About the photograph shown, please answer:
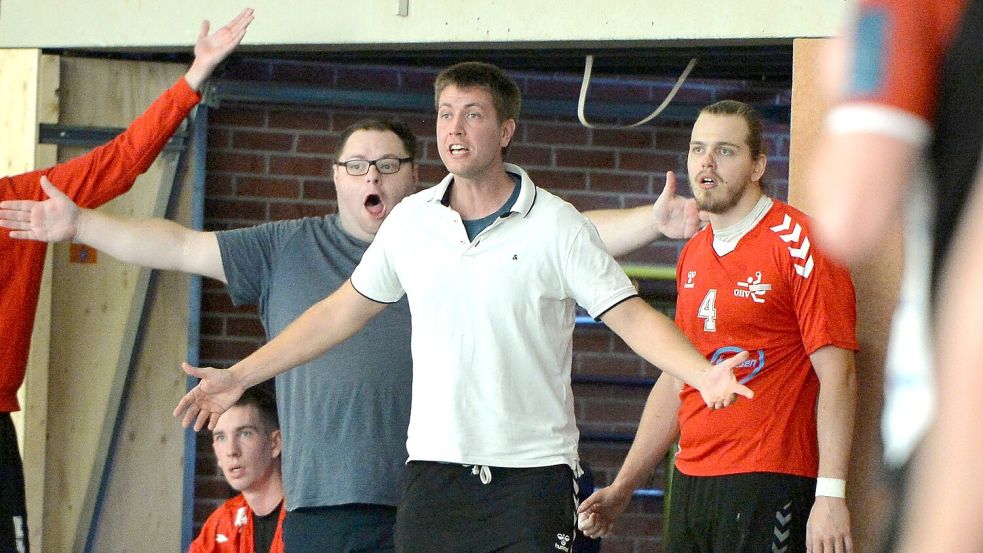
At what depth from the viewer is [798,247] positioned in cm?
338

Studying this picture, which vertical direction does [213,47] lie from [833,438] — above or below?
above

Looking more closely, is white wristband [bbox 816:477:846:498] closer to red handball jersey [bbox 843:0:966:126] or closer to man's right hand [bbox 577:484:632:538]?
man's right hand [bbox 577:484:632:538]

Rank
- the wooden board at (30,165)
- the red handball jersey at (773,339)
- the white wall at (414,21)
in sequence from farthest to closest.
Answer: the wooden board at (30,165)
the white wall at (414,21)
the red handball jersey at (773,339)

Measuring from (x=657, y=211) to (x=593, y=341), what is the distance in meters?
2.12

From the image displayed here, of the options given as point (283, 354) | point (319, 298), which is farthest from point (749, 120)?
point (283, 354)

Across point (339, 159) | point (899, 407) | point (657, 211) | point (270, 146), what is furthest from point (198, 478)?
point (899, 407)

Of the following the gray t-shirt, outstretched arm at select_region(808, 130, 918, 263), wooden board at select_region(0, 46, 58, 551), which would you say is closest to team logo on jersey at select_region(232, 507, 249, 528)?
the gray t-shirt

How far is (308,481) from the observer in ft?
11.8

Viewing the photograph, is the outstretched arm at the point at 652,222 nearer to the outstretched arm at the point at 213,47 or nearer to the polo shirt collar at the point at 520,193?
the polo shirt collar at the point at 520,193

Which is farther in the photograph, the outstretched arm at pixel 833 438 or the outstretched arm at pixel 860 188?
the outstretched arm at pixel 833 438

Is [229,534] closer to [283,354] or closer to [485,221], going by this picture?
[283,354]

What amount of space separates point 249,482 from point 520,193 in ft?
5.17

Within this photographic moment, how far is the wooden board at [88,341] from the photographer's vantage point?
17.2ft

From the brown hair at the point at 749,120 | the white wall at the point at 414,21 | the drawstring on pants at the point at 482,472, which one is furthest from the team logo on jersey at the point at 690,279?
the white wall at the point at 414,21
